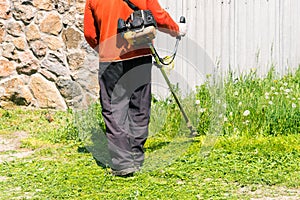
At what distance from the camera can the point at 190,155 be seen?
602 cm

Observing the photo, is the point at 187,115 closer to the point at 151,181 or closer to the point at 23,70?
the point at 151,181

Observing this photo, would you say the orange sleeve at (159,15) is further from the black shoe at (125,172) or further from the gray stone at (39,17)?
the gray stone at (39,17)

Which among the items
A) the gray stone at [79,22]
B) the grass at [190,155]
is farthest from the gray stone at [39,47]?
the grass at [190,155]

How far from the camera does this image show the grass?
16.9 ft

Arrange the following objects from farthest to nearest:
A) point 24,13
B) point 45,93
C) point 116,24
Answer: point 45,93
point 24,13
point 116,24

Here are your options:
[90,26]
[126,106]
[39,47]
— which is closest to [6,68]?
[39,47]

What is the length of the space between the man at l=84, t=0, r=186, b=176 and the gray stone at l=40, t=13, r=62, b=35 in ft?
7.54

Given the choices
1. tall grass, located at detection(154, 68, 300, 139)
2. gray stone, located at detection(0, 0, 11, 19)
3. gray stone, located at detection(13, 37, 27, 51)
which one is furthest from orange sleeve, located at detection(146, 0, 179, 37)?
gray stone, located at detection(0, 0, 11, 19)

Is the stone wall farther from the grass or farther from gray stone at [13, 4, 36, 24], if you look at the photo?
the grass

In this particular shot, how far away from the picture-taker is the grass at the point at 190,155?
514 cm

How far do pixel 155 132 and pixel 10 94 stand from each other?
2.18 meters

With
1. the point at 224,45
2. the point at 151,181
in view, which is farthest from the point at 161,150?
the point at 224,45

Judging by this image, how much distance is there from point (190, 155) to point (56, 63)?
2.62 m

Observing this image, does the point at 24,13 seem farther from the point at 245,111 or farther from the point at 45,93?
the point at 245,111
